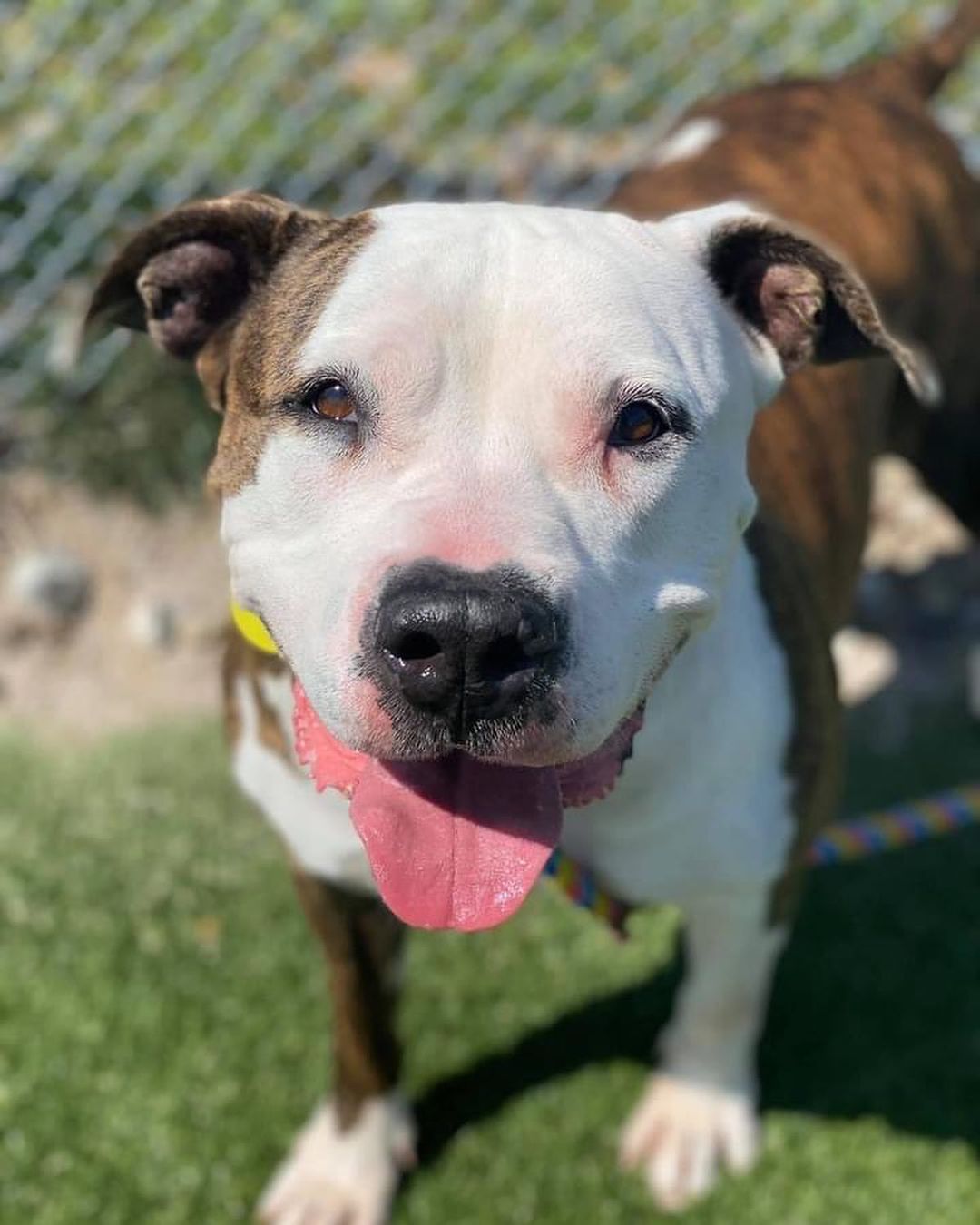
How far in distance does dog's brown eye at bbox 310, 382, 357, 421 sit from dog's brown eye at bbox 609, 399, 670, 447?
1.11 feet

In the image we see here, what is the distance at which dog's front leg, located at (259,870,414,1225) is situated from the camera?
Result: 8.79ft

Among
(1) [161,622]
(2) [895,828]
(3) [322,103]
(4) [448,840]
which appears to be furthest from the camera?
(3) [322,103]

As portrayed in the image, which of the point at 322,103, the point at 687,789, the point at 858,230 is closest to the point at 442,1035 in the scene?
the point at 687,789

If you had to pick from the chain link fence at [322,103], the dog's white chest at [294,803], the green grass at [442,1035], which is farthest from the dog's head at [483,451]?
the chain link fence at [322,103]

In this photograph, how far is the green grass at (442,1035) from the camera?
9.47 ft

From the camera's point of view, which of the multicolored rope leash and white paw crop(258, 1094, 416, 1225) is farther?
the multicolored rope leash

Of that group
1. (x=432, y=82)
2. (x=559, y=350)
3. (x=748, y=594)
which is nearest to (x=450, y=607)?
(x=559, y=350)

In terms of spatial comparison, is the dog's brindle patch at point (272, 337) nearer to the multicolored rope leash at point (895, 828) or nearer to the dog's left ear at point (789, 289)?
the dog's left ear at point (789, 289)

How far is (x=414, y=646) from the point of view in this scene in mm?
1654

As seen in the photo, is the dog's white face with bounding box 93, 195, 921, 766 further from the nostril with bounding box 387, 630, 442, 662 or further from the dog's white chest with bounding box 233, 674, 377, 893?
the dog's white chest with bounding box 233, 674, 377, 893

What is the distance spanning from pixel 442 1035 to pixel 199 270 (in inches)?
70.9

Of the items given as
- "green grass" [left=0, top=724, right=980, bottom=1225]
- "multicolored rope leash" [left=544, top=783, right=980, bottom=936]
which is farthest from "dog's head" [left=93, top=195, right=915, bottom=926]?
"green grass" [left=0, top=724, right=980, bottom=1225]

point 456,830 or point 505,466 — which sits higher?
point 505,466

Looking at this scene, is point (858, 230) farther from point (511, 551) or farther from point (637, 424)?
point (511, 551)
